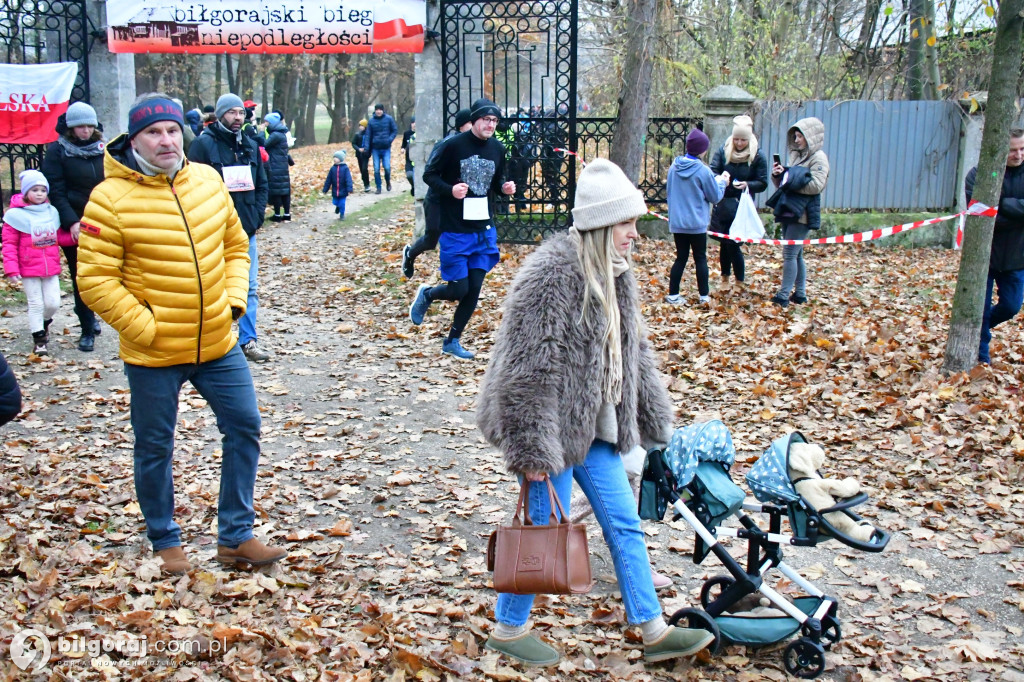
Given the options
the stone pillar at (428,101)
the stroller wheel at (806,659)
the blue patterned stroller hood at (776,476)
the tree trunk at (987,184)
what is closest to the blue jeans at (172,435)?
the blue patterned stroller hood at (776,476)

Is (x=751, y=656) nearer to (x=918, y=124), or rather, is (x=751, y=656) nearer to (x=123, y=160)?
(x=123, y=160)

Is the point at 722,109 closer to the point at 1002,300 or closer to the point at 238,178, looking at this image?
the point at 1002,300

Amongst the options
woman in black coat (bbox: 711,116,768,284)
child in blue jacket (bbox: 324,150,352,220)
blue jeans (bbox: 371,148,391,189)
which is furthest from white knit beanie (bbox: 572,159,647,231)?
blue jeans (bbox: 371,148,391,189)

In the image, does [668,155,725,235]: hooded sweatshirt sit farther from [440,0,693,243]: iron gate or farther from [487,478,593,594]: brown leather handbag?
[487,478,593,594]: brown leather handbag

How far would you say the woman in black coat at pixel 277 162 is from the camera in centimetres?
1611

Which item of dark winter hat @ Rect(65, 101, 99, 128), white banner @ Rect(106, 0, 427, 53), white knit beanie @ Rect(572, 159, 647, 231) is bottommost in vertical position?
white knit beanie @ Rect(572, 159, 647, 231)

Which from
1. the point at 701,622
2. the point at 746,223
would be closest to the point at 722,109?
the point at 746,223

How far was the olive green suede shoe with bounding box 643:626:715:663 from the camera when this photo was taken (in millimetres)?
3932

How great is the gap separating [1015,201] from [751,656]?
5502 mm

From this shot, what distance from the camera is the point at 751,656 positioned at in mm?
4141

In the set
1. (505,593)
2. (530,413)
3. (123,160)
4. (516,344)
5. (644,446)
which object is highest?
(123,160)

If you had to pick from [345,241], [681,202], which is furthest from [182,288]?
[345,241]

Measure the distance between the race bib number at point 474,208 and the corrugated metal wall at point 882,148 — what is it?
888 centimetres

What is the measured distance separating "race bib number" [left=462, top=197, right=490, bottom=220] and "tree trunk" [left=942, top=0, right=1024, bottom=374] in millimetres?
4017
